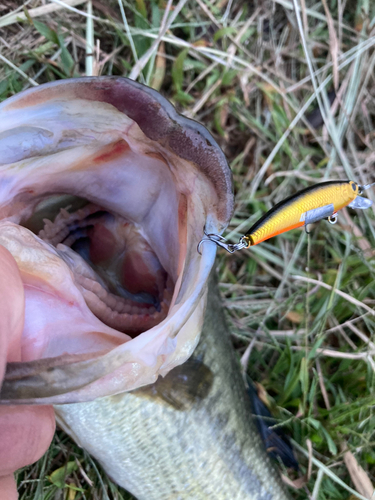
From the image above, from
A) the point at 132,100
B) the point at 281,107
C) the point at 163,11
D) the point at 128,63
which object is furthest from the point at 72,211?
the point at 281,107

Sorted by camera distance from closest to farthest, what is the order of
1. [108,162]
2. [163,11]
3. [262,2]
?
[108,162] < [163,11] < [262,2]

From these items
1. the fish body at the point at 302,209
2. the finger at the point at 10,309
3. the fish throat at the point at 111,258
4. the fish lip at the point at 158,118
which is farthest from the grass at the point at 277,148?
the finger at the point at 10,309

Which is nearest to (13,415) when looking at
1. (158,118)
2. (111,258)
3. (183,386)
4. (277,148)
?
(183,386)

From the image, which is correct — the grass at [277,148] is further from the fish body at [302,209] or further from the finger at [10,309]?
the finger at [10,309]

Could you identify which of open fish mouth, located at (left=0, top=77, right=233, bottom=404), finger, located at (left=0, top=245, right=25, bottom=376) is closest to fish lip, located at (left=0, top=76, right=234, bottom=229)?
open fish mouth, located at (left=0, top=77, right=233, bottom=404)

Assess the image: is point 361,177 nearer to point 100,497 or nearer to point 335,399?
point 335,399
